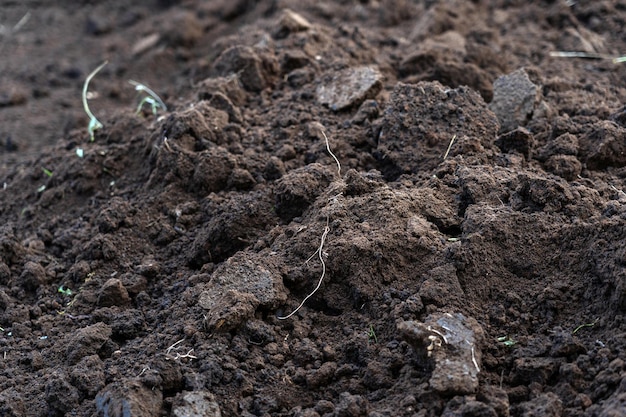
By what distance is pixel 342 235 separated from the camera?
3076 millimetres

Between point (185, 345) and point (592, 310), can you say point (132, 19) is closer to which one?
point (185, 345)

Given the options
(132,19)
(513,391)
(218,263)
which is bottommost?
(132,19)

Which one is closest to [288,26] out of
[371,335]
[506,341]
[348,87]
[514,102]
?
[348,87]

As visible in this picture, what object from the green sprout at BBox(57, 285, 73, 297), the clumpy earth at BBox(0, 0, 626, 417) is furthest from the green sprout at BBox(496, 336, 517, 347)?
the green sprout at BBox(57, 285, 73, 297)

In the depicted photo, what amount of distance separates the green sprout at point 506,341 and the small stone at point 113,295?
1.44 metres

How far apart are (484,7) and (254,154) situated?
91.7 inches

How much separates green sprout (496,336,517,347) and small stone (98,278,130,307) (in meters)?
1.44

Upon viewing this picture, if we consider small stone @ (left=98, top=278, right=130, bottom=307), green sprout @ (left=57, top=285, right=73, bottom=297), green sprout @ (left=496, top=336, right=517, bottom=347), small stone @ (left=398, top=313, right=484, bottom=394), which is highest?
small stone @ (left=398, top=313, right=484, bottom=394)

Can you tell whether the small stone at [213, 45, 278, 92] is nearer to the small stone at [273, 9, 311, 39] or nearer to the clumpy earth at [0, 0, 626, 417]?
the clumpy earth at [0, 0, 626, 417]

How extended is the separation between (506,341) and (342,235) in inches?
27.9

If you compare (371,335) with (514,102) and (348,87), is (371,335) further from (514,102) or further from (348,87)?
(348,87)

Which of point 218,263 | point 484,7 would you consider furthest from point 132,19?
point 218,263

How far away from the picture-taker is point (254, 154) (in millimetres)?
3742

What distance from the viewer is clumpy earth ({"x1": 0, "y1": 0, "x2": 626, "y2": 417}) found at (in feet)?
8.75
